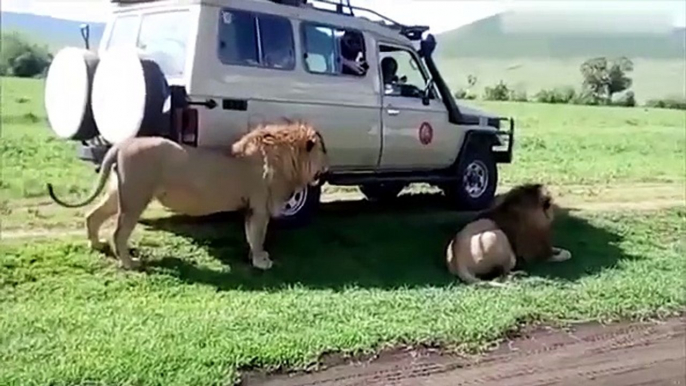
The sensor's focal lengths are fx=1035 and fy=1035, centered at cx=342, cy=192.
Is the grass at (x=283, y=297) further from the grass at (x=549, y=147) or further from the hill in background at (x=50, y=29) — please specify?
the hill in background at (x=50, y=29)

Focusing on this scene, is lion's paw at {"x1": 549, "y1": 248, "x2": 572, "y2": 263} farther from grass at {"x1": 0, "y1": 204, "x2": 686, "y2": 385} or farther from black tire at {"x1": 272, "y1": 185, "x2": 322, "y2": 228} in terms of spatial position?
black tire at {"x1": 272, "y1": 185, "x2": 322, "y2": 228}

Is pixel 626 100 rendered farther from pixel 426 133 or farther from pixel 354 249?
pixel 354 249

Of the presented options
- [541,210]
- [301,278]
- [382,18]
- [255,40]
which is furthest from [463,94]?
[301,278]

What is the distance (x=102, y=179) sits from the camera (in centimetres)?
378

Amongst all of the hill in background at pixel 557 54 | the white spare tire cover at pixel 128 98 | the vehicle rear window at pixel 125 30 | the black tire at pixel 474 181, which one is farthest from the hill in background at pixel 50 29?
the black tire at pixel 474 181

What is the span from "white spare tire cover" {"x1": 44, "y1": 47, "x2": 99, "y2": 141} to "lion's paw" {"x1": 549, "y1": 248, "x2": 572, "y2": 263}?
6.45 feet

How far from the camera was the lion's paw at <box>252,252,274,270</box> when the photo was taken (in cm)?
396

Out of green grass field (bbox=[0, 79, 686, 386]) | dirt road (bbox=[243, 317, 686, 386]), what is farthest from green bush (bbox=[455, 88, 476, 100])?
dirt road (bbox=[243, 317, 686, 386])

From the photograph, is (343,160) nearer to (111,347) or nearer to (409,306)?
(409,306)

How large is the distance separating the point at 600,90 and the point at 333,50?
1.17 metres

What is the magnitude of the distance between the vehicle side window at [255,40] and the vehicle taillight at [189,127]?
0.27 metres

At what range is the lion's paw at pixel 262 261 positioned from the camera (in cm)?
396

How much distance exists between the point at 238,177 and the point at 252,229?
232 millimetres

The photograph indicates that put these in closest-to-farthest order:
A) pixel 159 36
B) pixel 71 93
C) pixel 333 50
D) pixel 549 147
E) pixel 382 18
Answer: pixel 71 93 < pixel 159 36 < pixel 333 50 < pixel 382 18 < pixel 549 147
